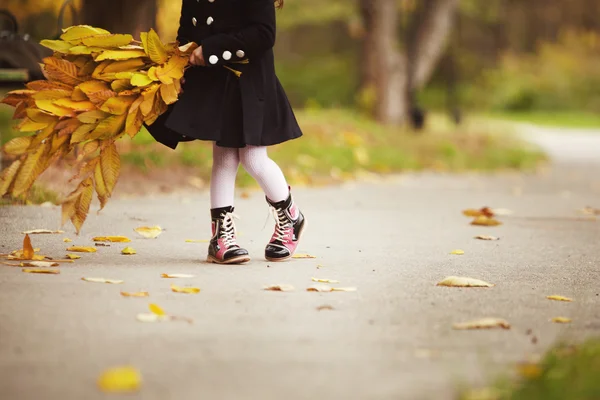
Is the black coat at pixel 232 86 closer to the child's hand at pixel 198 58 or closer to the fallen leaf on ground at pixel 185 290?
the child's hand at pixel 198 58

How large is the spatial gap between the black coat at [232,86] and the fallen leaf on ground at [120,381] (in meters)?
2.14

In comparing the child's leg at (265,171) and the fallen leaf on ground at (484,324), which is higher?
the child's leg at (265,171)

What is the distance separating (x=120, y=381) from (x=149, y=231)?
11.5 feet

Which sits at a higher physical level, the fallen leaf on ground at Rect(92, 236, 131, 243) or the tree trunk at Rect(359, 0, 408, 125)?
the tree trunk at Rect(359, 0, 408, 125)

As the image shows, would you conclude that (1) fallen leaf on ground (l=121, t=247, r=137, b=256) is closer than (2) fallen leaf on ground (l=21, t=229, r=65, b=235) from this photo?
Yes

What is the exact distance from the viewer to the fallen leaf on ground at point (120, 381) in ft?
9.87

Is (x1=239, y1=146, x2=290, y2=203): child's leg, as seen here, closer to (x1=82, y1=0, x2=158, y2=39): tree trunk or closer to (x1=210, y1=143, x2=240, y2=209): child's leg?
(x1=210, y1=143, x2=240, y2=209): child's leg

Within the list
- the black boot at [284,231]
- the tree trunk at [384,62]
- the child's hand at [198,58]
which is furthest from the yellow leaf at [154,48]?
the tree trunk at [384,62]

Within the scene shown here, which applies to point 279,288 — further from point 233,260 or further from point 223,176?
point 223,176

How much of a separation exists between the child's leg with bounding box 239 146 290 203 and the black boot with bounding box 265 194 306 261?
0.05 meters

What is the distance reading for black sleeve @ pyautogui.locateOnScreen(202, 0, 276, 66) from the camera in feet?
16.8

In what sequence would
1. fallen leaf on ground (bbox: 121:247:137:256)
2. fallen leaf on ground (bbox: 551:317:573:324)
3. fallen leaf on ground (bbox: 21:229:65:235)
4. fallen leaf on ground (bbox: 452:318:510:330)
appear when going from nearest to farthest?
1. fallen leaf on ground (bbox: 452:318:510:330)
2. fallen leaf on ground (bbox: 551:317:573:324)
3. fallen leaf on ground (bbox: 121:247:137:256)
4. fallen leaf on ground (bbox: 21:229:65:235)

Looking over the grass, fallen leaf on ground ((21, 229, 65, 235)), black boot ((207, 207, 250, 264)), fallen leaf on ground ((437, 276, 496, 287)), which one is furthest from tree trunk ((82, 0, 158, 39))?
the grass

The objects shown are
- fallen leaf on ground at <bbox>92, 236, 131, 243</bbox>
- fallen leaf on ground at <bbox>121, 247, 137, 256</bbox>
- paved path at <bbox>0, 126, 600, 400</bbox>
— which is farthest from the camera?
fallen leaf on ground at <bbox>92, 236, 131, 243</bbox>
